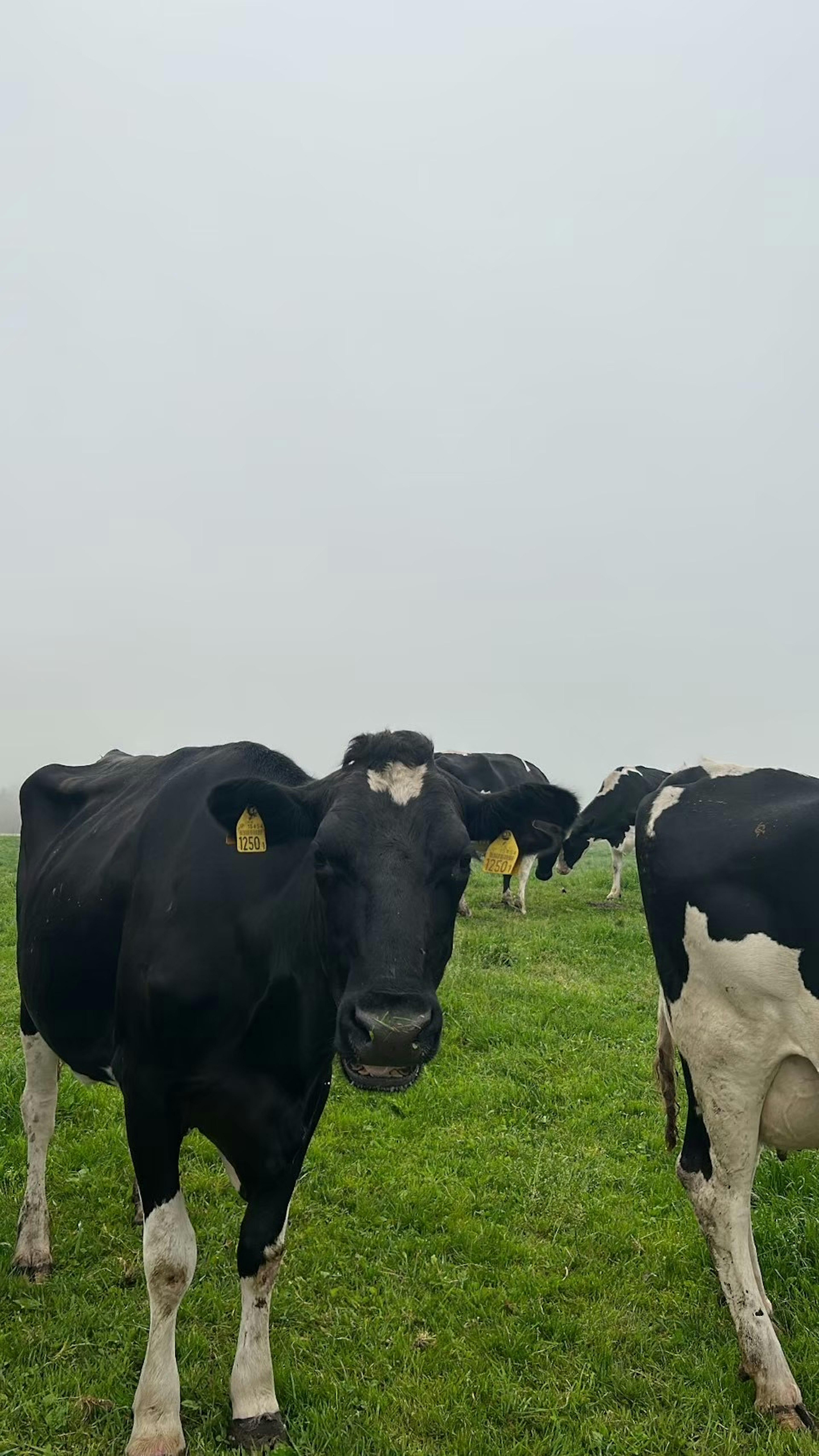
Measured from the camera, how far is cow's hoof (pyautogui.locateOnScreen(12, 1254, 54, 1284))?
498cm

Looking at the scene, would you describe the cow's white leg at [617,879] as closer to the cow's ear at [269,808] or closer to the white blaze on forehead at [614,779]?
the white blaze on forehead at [614,779]

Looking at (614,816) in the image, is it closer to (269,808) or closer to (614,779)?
(614,779)

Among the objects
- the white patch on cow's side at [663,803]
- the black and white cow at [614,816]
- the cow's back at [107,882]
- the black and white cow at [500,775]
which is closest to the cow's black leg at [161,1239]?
the cow's back at [107,882]

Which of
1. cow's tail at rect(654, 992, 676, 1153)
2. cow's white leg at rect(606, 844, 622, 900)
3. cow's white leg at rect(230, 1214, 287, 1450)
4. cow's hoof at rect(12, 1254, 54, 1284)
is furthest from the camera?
cow's white leg at rect(606, 844, 622, 900)

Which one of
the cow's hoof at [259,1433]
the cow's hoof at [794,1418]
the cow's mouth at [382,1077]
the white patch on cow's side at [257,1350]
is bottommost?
the cow's hoof at [259,1433]

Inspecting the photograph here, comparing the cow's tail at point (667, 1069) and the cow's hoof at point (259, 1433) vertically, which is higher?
the cow's tail at point (667, 1069)

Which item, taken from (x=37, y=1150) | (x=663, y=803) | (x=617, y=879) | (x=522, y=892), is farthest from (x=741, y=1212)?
(x=617, y=879)

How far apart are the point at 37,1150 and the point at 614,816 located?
1699 centimetres

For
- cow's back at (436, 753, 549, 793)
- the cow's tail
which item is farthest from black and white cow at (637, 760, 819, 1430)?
cow's back at (436, 753, 549, 793)

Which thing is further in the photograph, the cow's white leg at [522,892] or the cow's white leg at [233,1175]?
the cow's white leg at [522,892]

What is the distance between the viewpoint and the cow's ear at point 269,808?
408 cm

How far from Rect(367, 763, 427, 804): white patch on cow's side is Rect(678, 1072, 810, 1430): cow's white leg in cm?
186

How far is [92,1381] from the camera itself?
4.18 m

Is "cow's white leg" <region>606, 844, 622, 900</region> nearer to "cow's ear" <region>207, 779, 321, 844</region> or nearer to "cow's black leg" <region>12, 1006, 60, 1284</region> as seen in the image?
"cow's black leg" <region>12, 1006, 60, 1284</region>
